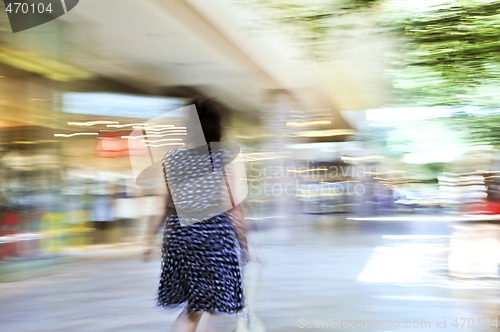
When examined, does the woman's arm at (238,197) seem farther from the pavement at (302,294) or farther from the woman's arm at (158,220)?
the woman's arm at (158,220)

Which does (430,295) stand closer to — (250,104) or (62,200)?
(62,200)

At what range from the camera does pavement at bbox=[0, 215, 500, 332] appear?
486 cm

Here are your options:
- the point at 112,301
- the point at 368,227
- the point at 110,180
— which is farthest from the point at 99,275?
the point at 368,227

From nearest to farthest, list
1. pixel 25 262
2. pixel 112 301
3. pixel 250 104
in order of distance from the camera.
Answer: pixel 112 301, pixel 25 262, pixel 250 104

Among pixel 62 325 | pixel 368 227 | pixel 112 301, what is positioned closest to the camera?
pixel 62 325

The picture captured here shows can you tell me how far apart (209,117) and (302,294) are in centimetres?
338

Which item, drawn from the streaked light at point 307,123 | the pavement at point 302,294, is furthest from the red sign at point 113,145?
the streaked light at point 307,123

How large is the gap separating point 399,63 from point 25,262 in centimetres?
481

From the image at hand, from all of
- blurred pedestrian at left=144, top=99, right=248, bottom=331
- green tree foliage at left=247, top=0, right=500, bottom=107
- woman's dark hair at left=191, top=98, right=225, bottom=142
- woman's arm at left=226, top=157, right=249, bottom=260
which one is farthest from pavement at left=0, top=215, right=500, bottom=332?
green tree foliage at left=247, top=0, right=500, bottom=107

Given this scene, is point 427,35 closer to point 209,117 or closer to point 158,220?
point 209,117

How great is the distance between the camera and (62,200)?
29.7 feet

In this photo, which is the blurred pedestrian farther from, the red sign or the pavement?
the red sign

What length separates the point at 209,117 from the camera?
3125 millimetres

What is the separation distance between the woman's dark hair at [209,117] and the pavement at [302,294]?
476 mm
